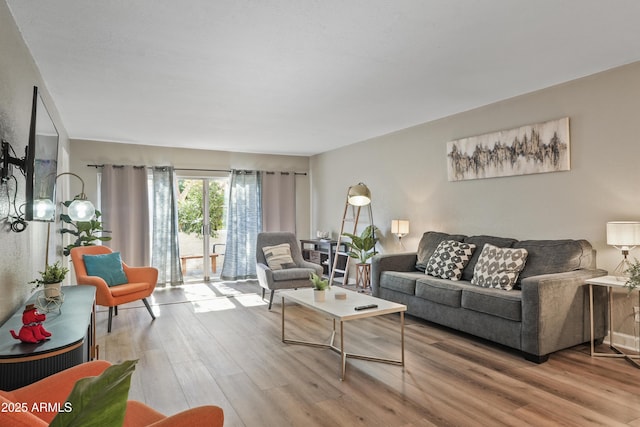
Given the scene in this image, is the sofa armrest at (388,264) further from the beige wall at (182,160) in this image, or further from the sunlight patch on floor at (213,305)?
the beige wall at (182,160)

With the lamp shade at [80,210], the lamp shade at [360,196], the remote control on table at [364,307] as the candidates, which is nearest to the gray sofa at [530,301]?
the remote control on table at [364,307]

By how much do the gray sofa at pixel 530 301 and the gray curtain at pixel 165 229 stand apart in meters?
4.07

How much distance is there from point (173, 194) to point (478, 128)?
15.8ft

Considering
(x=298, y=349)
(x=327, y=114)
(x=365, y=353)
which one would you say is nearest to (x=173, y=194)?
(x=327, y=114)

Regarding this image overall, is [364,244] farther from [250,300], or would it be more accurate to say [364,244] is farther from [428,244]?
[250,300]

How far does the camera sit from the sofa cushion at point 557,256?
3.39m

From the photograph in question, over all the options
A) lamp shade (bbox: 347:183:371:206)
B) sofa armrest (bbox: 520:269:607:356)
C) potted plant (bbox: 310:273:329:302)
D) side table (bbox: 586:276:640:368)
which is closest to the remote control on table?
potted plant (bbox: 310:273:329:302)

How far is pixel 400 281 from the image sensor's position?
172 inches

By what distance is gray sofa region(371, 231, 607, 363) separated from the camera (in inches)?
120

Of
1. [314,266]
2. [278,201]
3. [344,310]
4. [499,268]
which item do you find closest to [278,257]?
[314,266]

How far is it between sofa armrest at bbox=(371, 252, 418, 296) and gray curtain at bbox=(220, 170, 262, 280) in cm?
307

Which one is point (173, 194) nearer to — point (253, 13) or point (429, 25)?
point (253, 13)

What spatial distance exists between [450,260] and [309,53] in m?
2.59

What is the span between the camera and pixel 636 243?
2965 mm
